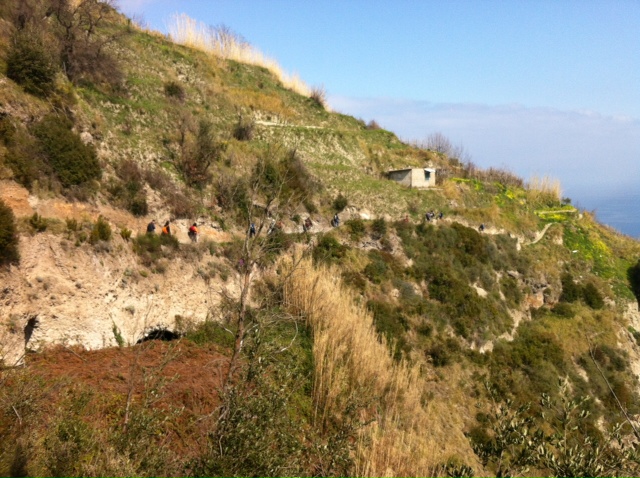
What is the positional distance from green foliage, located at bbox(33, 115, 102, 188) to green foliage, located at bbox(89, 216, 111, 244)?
7.07 ft

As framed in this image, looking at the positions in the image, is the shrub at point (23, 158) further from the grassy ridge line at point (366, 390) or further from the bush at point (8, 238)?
the grassy ridge line at point (366, 390)

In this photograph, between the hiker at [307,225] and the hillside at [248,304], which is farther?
the hiker at [307,225]

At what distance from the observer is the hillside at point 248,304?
5602 millimetres

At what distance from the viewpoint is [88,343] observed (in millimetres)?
11023

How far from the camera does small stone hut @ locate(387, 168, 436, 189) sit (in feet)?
111

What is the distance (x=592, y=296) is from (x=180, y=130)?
1244 inches

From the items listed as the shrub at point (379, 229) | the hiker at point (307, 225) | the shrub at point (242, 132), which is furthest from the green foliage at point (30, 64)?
the shrub at point (379, 229)

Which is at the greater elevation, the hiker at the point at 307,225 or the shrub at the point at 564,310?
the hiker at the point at 307,225

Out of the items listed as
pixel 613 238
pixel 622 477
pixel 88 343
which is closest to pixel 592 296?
pixel 613 238

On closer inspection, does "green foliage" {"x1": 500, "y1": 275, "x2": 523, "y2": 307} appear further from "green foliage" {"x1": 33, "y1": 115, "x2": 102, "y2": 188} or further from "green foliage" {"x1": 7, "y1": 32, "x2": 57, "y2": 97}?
"green foliage" {"x1": 7, "y1": 32, "x2": 57, "y2": 97}

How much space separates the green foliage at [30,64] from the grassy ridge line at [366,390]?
11466 millimetres

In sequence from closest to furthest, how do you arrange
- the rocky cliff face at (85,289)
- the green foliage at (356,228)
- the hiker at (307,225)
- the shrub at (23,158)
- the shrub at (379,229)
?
1. the rocky cliff face at (85,289)
2. the shrub at (23,158)
3. the hiker at (307,225)
4. the green foliage at (356,228)
5. the shrub at (379,229)

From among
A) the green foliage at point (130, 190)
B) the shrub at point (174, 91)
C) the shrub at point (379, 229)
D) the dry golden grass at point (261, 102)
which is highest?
the dry golden grass at point (261, 102)

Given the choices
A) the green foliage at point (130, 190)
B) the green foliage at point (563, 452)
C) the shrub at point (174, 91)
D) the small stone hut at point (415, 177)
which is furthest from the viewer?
the small stone hut at point (415, 177)
